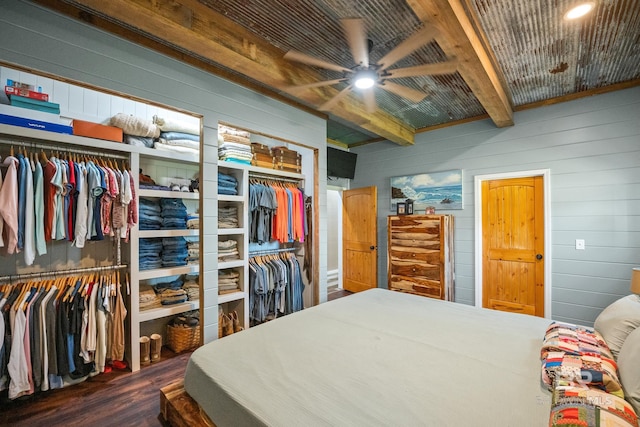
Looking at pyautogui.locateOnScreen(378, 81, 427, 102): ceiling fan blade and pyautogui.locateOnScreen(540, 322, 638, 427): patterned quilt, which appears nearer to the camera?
pyautogui.locateOnScreen(540, 322, 638, 427): patterned quilt

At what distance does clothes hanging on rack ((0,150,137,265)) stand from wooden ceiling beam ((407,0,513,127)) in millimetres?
2553

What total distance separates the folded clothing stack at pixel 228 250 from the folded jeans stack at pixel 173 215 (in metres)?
0.43

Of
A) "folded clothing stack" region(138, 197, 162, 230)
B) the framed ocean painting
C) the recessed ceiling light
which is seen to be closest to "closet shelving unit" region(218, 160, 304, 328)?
"folded clothing stack" region(138, 197, 162, 230)

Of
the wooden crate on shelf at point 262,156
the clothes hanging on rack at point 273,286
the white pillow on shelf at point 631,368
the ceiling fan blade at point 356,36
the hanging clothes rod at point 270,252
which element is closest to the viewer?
the white pillow on shelf at point 631,368

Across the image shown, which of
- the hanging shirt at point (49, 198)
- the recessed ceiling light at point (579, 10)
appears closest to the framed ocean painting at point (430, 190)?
the recessed ceiling light at point (579, 10)

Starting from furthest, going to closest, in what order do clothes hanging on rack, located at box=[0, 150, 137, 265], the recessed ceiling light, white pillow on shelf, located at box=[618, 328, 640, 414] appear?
clothes hanging on rack, located at box=[0, 150, 137, 265] < the recessed ceiling light < white pillow on shelf, located at box=[618, 328, 640, 414]

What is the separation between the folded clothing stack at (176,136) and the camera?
280cm

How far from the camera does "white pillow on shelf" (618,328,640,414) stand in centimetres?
108

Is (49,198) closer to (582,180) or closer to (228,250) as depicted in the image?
(228,250)

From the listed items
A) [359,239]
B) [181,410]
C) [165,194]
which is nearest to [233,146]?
[165,194]

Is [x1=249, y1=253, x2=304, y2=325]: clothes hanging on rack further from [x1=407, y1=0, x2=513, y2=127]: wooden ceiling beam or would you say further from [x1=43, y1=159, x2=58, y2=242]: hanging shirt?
[x1=407, y1=0, x2=513, y2=127]: wooden ceiling beam

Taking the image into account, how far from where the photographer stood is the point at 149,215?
271cm

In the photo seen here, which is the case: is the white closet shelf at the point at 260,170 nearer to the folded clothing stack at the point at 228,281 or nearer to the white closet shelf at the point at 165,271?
the white closet shelf at the point at 165,271

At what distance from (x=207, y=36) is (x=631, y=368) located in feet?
9.39
